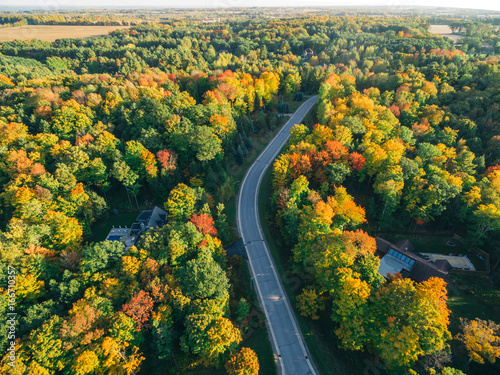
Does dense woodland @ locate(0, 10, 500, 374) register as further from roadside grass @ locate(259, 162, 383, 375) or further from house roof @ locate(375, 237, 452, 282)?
house roof @ locate(375, 237, 452, 282)

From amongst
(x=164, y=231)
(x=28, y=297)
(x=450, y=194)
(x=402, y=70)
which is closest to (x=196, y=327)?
(x=164, y=231)

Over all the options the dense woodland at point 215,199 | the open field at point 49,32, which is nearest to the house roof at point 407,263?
the dense woodland at point 215,199

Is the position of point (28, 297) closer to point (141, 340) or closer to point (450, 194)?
point (141, 340)

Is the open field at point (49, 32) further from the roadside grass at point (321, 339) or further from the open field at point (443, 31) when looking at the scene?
the open field at point (443, 31)

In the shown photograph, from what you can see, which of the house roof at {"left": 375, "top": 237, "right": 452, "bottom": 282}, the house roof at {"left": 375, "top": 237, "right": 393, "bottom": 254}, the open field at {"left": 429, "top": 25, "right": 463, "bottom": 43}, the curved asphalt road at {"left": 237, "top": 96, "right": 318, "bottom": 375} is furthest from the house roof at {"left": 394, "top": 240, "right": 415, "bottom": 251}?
the open field at {"left": 429, "top": 25, "right": 463, "bottom": 43}

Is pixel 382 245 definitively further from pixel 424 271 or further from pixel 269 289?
pixel 269 289
